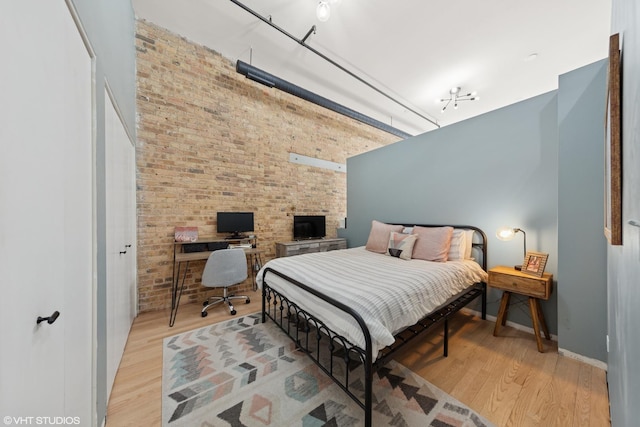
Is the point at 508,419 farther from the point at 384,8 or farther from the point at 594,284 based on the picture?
the point at 384,8

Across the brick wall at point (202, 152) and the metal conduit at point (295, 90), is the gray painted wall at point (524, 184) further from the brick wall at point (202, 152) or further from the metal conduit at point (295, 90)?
the brick wall at point (202, 152)

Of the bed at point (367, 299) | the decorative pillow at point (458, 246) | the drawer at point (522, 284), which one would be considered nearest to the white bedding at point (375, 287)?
the bed at point (367, 299)

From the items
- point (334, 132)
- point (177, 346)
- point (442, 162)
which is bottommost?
point (177, 346)

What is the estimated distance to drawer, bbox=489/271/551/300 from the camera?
200 centimetres

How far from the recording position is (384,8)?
2516 millimetres

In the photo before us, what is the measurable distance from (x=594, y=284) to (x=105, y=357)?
3713 mm

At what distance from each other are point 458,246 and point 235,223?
3196mm

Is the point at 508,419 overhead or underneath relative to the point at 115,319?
underneath

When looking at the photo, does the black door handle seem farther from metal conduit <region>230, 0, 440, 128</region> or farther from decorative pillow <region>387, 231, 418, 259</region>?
metal conduit <region>230, 0, 440, 128</region>

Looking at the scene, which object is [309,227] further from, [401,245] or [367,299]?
[367,299]

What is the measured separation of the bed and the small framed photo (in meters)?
0.44

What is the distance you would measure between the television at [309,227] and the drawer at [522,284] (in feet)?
9.66

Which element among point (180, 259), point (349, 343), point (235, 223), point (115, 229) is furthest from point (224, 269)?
point (349, 343)

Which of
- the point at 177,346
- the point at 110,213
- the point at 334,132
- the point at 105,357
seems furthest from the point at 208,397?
the point at 334,132
